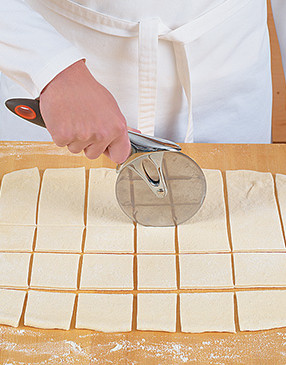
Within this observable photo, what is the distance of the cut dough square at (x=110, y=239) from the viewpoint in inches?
39.0

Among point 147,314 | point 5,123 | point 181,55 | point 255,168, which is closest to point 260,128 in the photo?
point 255,168

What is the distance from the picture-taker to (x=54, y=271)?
96cm

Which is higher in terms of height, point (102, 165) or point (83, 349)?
point (102, 165)

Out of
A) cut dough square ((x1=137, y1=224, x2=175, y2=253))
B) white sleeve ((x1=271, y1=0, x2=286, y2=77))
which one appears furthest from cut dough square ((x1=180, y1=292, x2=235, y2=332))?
white sleeve ((x1=271, y1=0, x2=286, y2=77))

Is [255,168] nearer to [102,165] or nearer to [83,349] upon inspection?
[102,165]

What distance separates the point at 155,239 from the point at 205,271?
136mm

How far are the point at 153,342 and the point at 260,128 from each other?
0.62 metres

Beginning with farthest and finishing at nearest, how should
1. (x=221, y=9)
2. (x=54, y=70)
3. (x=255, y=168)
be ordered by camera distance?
(x=255, y=168) → (x=221, y=9) → (x=54, y=70)

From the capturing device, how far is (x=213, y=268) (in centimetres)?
96

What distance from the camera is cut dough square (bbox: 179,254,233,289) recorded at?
94 centimetres

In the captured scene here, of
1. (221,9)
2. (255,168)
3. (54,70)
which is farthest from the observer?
(255,168)

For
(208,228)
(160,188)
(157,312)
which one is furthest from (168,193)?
(157,312)

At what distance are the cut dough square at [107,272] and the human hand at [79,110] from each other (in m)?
0.36

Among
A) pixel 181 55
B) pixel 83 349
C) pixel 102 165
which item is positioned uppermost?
pixel 181 55
